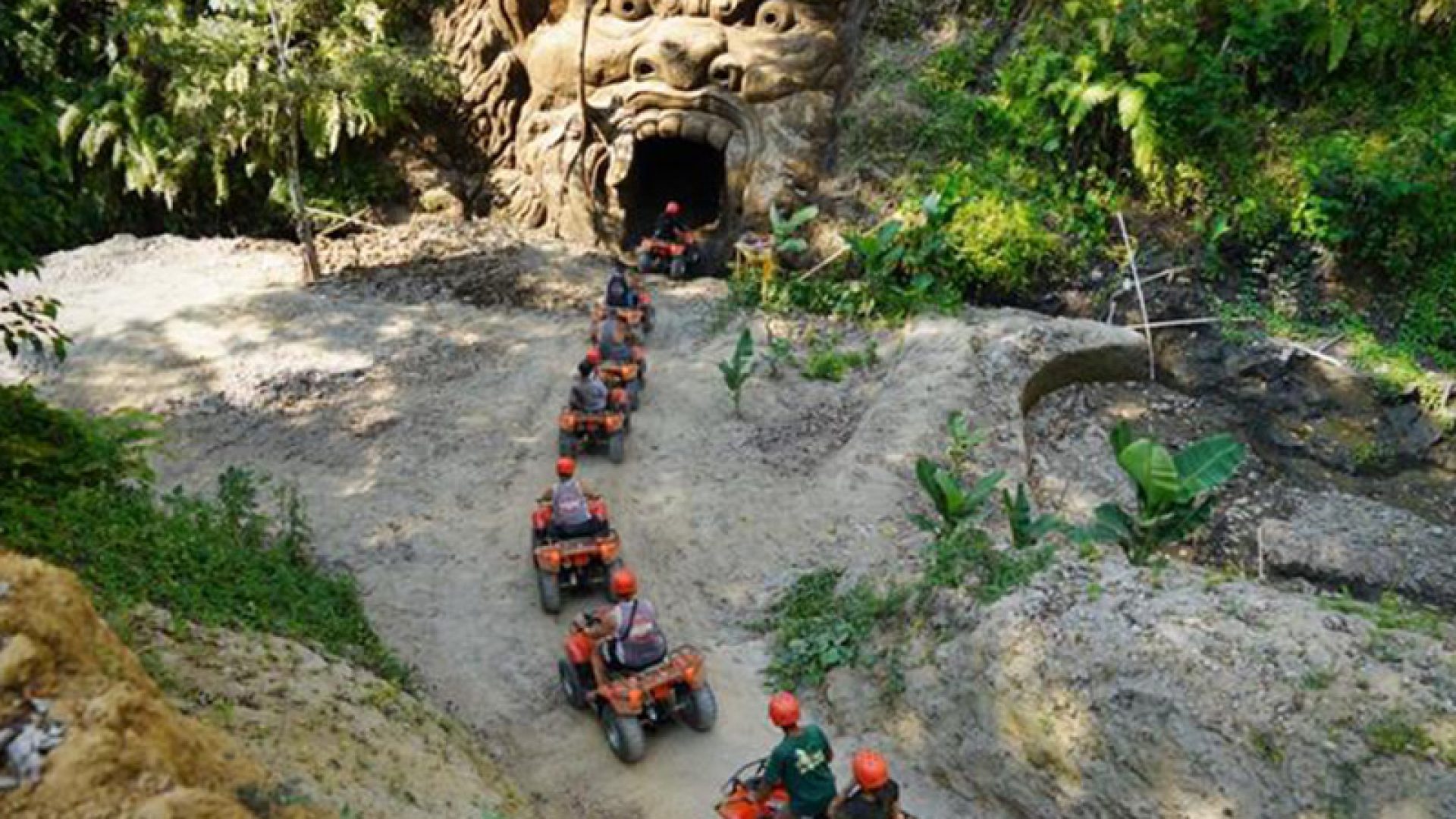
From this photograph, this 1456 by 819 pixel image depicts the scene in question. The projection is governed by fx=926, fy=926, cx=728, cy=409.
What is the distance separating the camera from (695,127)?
16.2 meters

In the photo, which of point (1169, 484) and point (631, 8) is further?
point (631, 8)

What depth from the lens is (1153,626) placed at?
5957 mm

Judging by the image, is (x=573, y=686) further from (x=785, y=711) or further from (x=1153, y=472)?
(x=1153, y=472)

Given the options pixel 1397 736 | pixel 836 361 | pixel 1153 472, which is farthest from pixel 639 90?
pixel 1397 736

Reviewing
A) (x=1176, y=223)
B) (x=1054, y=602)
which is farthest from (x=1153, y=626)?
(x=1176, y=223)

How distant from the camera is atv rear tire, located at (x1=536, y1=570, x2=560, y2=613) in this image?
8.37m

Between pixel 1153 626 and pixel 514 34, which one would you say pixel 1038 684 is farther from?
pixel 514 34

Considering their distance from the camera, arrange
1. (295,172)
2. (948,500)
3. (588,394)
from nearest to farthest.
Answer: (948,500)
(588,394)
(295,172)

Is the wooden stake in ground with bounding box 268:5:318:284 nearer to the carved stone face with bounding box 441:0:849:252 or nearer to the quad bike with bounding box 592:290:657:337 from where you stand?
the carved stone face with bounding box 441:0:849:252

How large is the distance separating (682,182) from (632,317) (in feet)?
26.5

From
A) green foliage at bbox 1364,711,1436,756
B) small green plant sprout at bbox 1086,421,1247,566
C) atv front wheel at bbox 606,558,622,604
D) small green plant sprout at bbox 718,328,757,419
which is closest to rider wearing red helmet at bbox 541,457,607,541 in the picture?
atv front wheel at bbox 606,558,622,604

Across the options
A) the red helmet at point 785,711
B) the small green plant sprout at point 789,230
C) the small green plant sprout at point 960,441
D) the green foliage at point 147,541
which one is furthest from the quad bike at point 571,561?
the small green plant sprout at point 789,230

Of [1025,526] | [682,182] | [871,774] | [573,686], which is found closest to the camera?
[871,774]

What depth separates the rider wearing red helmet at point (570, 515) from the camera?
8.51 m
